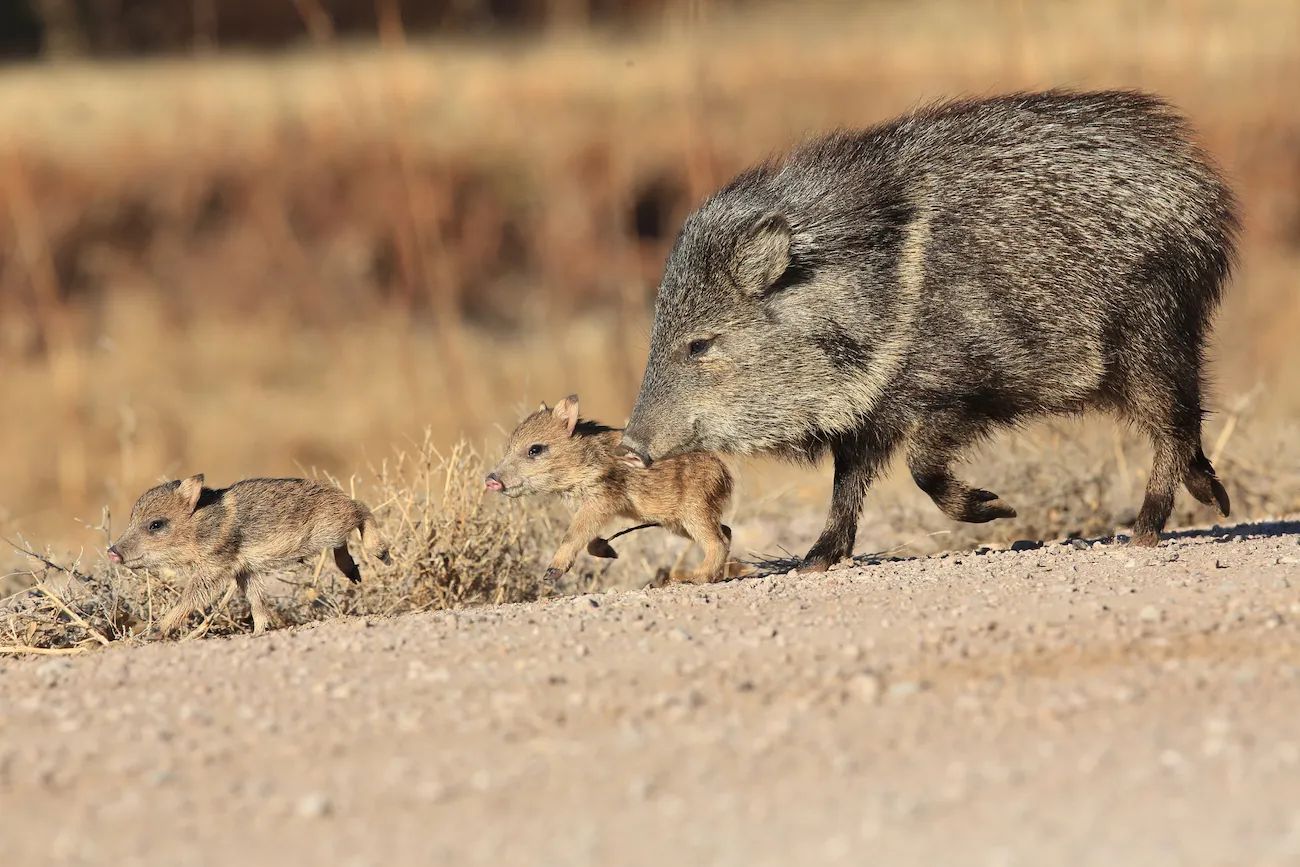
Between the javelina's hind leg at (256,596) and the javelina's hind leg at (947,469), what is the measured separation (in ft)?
7.78

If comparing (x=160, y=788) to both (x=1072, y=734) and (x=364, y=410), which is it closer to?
(x=1072, y=734)

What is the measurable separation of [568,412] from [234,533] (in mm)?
1332

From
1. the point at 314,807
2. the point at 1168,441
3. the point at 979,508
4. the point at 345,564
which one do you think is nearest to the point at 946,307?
the point at 979,508

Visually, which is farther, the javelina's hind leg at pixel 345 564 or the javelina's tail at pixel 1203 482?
the javelina's tail at pixel 1203 482

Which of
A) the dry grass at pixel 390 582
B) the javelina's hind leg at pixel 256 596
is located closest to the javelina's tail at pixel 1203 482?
the dry grass at pixel 390 582

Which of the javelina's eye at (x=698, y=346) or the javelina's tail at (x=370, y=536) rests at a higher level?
the javelina's eye at (x=698, y=346)

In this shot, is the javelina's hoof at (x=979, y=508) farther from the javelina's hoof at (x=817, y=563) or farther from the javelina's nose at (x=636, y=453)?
the javelina's nose at (x=636, y=453)

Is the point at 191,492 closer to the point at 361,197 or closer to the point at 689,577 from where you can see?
the point at 689,577

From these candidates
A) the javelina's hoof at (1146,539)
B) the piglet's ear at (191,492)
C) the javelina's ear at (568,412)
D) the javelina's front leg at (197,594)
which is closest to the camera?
the javelina's front leg at (197,594)

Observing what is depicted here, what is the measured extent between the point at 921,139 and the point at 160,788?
4.01m

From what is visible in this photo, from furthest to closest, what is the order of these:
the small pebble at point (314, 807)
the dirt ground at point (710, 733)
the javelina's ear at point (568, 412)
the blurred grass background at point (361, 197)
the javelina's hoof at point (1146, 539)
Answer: the blurred grass background at point (361, 197), the javelina's ear at point (568, 412), the javelina's hoof at point (1146, 539), the small pebble at point (314, 807), the dirt ground at point (710, 733)

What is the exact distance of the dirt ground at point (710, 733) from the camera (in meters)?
3.31

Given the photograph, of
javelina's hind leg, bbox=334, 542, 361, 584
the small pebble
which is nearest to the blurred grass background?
javelina's hind leg, bbox=334, 542, 361, 584

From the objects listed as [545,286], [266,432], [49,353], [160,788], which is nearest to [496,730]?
[160,788]
